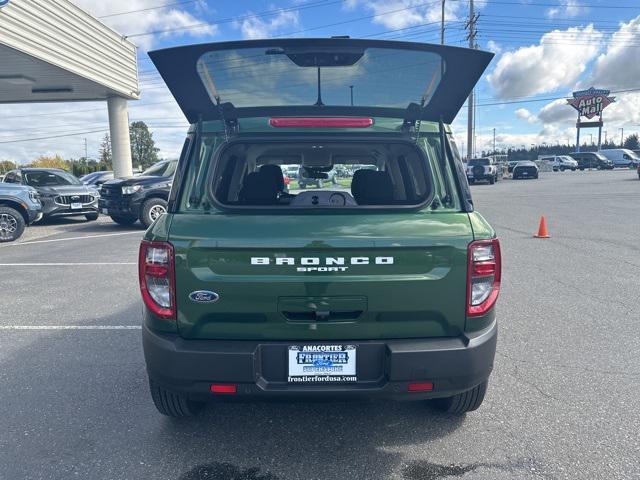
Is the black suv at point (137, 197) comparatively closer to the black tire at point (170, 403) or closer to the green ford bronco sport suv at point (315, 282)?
the black tire at point (170, 403)

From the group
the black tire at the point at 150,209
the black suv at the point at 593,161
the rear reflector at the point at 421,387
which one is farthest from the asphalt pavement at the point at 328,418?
the black suv at the point at 593,161

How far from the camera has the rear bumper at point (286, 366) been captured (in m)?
2.32

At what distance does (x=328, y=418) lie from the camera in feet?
9.96

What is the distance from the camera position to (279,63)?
2666mm

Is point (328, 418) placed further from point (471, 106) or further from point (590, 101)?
point (590, 101)

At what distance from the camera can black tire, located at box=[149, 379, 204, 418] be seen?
2.78 meters

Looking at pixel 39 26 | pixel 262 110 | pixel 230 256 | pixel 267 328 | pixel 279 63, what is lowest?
pixel 267 328

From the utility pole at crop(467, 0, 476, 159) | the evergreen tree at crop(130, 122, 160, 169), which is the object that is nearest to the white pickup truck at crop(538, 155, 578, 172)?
the utility pole at crop(467, 0, 476, 159)

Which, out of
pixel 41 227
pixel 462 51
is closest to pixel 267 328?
pixel 462 51

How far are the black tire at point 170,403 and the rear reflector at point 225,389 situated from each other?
0.49 m

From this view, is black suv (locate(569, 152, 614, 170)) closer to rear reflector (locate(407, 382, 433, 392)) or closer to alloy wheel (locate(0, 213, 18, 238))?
alloy wheel (locate(0, 213, 18, 238))

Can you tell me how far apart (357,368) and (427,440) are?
2.69 ft

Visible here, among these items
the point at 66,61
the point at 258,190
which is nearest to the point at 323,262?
the point at 258,190

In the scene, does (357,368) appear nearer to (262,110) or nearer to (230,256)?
(230,256)
